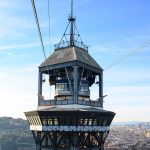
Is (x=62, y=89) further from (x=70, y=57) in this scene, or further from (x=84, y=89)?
(x=70, y=57)

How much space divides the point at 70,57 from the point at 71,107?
25.4ft

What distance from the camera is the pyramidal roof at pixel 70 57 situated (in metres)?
51.7

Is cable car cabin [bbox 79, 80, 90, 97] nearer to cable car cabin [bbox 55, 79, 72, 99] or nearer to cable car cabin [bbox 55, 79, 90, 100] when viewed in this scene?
cable car cabin [bbox 55, 79, 90, 100]

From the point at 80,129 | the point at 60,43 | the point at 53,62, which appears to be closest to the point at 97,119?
the point at 80,129

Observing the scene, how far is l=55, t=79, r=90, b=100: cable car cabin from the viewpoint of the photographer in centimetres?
5138

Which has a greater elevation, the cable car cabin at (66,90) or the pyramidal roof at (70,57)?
the pyramidal roof at (70,57)

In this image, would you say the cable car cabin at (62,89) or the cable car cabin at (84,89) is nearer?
the cable car cabin at (62,89)

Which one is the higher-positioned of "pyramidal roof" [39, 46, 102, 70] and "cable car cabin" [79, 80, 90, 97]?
"pyramidal roof" [39, 46, 102, 70]

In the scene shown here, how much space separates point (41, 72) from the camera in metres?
54.2

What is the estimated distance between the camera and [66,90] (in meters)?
51.9

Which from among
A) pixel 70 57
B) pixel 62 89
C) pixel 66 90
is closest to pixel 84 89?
pixel 66 90

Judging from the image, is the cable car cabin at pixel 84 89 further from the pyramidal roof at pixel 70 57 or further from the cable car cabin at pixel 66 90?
the pyramidal roof at pixel 70 57

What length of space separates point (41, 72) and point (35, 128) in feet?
28.4

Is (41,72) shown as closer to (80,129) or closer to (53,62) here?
(53,62)
